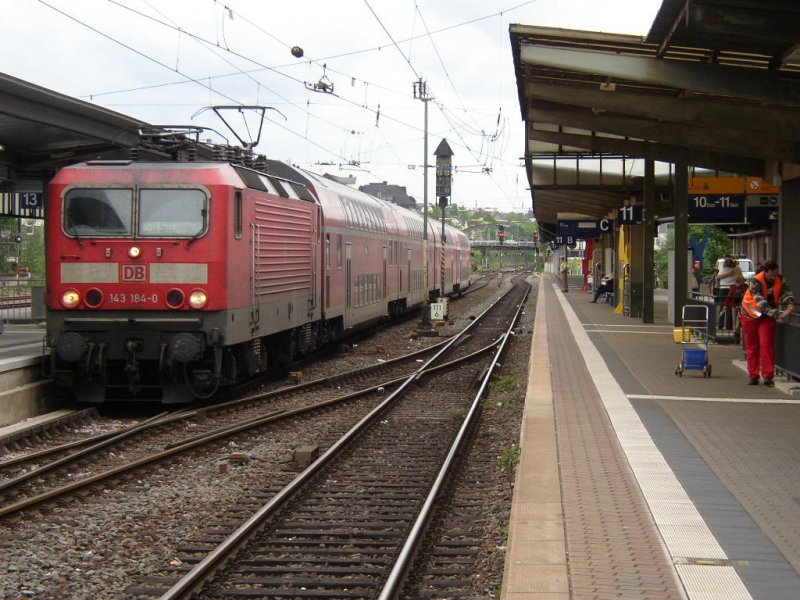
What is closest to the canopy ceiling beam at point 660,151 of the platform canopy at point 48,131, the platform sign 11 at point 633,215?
the platform sign 11 at point 633,215

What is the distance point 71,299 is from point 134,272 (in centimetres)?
82

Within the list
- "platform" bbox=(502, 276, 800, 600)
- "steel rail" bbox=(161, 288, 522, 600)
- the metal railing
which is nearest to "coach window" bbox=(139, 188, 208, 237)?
"steel rail" bbox=(161, 288, 522, 600)

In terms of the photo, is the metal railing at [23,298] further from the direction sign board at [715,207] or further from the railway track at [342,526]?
the direction sign board at [715,207]

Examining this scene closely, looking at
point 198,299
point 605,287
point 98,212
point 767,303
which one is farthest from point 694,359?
point 605,287

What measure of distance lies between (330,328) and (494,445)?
8.91 m

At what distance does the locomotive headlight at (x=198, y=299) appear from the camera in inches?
483

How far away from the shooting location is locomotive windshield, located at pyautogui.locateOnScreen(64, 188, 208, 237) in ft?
40.6

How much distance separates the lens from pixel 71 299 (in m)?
12.4

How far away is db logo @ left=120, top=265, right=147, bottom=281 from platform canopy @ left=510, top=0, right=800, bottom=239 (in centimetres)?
612

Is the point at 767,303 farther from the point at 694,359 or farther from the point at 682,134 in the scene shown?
the point at 682,134

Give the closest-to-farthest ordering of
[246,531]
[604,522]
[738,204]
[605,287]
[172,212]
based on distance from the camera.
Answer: [604,522] < [246,531] < [172,212] < [738,204] < [605,287]

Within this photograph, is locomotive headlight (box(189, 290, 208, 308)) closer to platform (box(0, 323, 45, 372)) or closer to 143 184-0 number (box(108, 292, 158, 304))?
143 184-0 number (box(108, 292, 158, 304))

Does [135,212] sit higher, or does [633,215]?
[633,215]

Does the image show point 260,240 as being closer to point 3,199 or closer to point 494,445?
point 494,445
